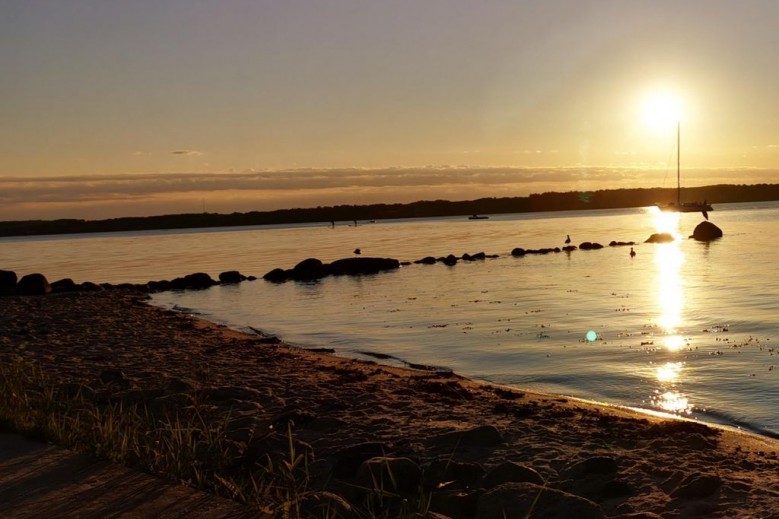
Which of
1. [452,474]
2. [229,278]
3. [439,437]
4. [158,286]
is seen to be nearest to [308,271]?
[229,278]

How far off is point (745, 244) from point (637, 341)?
52101 millimetres

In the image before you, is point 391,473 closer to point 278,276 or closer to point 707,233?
point 278,276

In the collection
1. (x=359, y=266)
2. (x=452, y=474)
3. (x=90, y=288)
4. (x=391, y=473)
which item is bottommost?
(x=359, y=266)

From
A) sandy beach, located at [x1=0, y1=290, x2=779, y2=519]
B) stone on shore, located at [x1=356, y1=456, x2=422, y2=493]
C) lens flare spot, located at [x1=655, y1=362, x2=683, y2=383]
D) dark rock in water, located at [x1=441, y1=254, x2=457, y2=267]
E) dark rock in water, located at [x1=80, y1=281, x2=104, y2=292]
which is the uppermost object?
stone on shore, located at [x1=356, y1=456, x2=422, y2=493]

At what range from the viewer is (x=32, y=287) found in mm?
33562

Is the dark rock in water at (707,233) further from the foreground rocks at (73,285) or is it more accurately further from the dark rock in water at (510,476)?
the dark rock in water at (510,476)

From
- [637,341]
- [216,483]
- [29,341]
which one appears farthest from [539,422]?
[29,341]

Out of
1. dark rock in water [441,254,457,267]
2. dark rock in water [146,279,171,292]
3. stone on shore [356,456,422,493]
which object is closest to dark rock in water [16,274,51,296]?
dark rock in water [146,279,171,292]

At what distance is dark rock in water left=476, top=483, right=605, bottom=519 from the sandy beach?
1 cm

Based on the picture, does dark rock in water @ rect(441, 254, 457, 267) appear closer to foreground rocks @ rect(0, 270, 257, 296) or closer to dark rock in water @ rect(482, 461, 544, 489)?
foreground rocks @ rect(0, 270, 257, 296)

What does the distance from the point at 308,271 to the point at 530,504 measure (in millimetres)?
39784

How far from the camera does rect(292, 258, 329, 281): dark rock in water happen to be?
45375 millimetres

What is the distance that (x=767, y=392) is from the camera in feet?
42.0

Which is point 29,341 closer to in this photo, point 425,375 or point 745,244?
point 425,375
